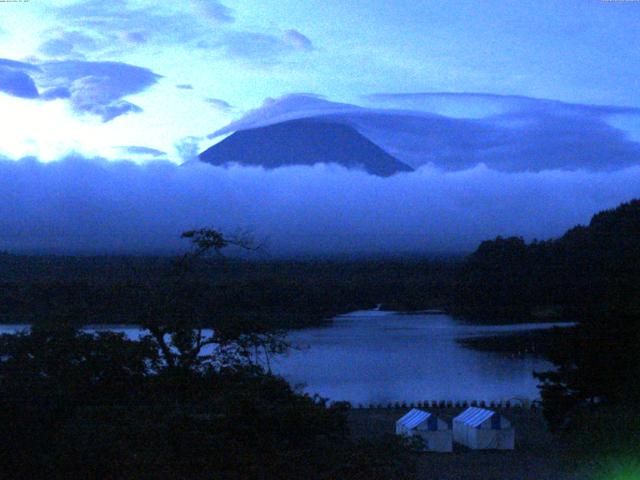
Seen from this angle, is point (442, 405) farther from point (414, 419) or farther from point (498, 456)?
point (498, 456)

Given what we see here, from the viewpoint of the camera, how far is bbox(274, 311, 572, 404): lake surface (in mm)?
13898

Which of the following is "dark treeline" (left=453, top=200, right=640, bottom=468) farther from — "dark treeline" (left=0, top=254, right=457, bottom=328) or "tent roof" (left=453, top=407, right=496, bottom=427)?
"dark treeline" (left=0, top=254, right=457, bottom=328)

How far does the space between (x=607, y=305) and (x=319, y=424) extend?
15.9ft

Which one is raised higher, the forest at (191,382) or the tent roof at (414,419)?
the forest at (191,382)

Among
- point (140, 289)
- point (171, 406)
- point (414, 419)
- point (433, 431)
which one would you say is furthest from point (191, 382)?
point (414, 419)

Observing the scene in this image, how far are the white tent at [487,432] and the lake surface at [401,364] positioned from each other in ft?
8.51

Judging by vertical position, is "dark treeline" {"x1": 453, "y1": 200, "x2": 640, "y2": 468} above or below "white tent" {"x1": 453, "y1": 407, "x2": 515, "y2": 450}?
above

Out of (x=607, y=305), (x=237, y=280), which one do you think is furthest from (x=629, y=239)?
(x=237, y=280)

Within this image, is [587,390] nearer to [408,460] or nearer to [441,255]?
[408,460]

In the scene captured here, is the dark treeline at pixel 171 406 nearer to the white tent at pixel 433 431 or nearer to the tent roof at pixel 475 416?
the white tent at pixel 433 431

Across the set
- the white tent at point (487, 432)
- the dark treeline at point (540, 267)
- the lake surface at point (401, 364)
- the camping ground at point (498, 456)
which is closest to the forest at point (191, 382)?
the camping ground at point (498, 456)

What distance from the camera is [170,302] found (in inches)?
271

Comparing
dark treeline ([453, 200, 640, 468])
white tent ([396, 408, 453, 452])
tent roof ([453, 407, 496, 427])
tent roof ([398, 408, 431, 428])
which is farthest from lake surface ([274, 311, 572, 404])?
tent roof ([453, 407, 496, 427])

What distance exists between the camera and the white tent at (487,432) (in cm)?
952
